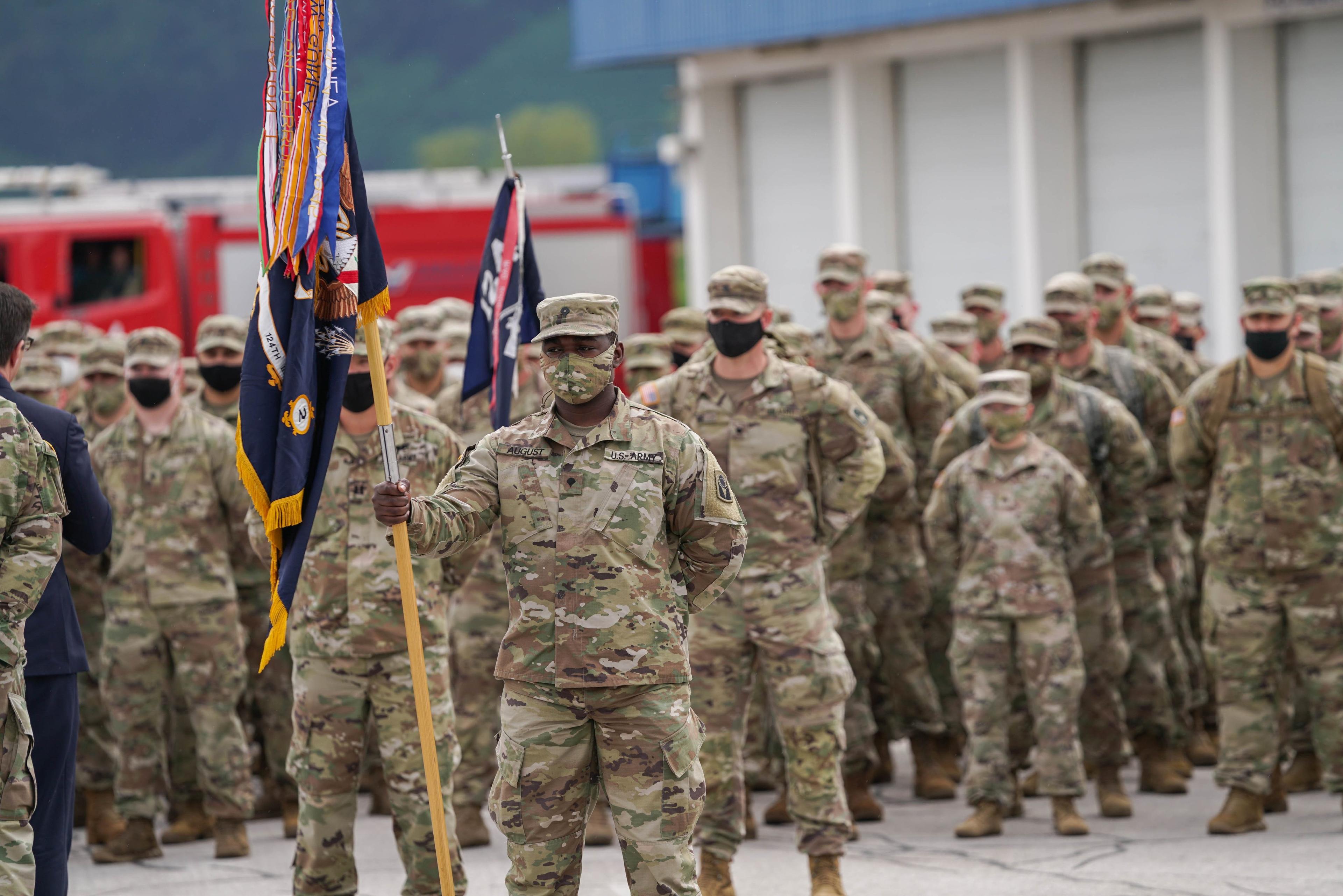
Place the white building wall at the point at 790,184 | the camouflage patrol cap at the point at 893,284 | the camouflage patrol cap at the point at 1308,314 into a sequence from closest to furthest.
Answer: the camouflage patrol cap at the point at 1308,314 < the camouflage patrol cap at the point at 893,284 < the white building wall at the point at 790,184

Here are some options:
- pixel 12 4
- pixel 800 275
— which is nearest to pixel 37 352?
pixel 800 275

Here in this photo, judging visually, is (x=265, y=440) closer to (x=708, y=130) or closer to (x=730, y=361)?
(x=730, y=361)

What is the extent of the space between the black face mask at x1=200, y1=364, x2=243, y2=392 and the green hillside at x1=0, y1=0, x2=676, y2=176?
193 feet

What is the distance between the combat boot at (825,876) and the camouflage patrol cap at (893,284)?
245 inches

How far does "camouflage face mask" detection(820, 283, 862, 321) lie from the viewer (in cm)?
999

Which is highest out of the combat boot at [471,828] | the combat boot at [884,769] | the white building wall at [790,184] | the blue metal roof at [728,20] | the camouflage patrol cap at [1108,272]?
the blue metal roof at [728,20]

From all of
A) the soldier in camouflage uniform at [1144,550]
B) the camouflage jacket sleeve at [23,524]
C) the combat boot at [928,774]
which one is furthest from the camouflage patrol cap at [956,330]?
the camouflage jacket sleeve at [23,524]

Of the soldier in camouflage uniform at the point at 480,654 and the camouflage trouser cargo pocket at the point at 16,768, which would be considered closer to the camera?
the camouflage trouser cargo pocket at the point at 16,768

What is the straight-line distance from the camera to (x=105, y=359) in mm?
9688

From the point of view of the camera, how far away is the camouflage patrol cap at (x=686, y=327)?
10586 millimetres

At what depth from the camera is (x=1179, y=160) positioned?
64.0 feet

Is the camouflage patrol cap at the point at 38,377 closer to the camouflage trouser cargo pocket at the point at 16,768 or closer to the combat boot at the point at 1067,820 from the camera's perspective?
the camouflage trouser cargo pocket at the point at 16,768

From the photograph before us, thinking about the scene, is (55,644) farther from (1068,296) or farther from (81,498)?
(1068,296)

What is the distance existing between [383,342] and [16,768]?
90.8 inches
